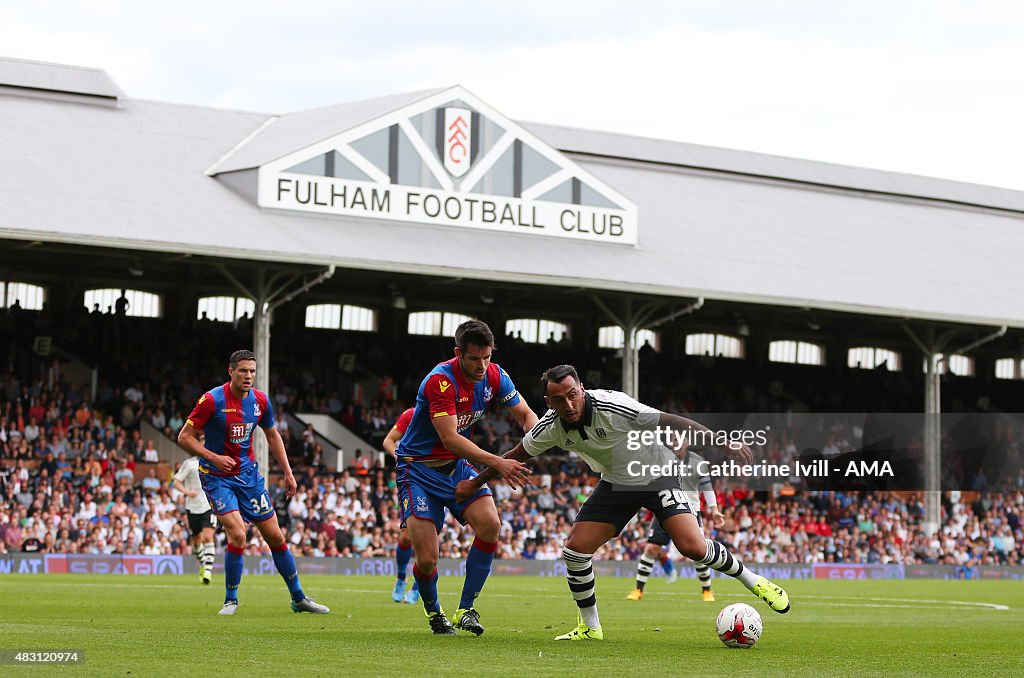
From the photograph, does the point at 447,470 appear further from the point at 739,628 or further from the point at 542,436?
the point at 739,628

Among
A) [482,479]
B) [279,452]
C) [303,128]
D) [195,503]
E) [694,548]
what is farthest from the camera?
[303,128]

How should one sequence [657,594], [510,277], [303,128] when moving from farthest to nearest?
[303,128] → [510,277] → [657,594]

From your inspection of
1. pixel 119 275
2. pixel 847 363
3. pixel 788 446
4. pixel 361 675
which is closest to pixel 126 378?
pixel 119 275

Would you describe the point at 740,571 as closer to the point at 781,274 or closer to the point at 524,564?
the point at 524,564

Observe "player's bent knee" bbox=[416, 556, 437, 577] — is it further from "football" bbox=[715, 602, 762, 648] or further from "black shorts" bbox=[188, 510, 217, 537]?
"black shorts" bbox=[188, 510, 217, 537]

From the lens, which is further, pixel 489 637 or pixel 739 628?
pixel 489 637

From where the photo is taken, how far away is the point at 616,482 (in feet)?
35.8

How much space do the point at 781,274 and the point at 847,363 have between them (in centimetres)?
1122

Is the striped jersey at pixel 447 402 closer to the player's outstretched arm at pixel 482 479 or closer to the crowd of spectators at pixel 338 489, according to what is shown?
the player's outstretched arm at pixel 482 479

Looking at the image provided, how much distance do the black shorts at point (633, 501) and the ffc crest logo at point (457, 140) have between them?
24.1m

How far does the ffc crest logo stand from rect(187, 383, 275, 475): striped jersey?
2099 centimetres

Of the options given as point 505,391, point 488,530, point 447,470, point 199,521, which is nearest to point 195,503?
point 199,521

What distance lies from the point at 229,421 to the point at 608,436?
181 inches

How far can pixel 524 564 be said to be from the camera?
31.1m
